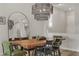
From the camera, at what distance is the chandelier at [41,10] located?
89cm

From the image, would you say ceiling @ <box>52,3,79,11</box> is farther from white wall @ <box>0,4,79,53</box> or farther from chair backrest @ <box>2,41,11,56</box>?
chair backrest @ <box>2,41,11,56</box>

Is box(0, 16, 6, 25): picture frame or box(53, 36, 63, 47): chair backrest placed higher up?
box(0, 16, 6, 25): picture frame

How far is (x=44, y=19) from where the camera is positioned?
0.90m

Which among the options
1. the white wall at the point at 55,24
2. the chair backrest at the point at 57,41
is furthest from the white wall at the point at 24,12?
the chair backrest at the point at 57,41

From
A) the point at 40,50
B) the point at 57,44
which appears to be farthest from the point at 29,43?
the point at 57,44

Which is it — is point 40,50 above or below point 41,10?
below

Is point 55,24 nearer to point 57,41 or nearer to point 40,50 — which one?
point 57,41

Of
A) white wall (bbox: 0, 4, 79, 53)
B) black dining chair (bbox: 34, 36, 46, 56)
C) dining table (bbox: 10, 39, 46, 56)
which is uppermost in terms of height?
white wall (bbox: 0, 4, 79, 53)

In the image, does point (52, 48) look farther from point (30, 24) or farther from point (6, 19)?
point (6, 19)

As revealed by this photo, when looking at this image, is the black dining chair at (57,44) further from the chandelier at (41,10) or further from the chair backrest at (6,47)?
the chair backrest at (6,47)

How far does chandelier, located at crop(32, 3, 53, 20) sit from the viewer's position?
0.89 m

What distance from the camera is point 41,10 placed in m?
0.90

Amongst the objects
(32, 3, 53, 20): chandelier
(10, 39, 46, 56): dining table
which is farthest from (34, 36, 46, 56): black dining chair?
(32, 3, 53, 20): chandelier

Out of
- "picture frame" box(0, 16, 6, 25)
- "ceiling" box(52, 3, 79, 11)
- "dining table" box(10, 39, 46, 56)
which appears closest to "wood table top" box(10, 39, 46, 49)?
"dining table" box(10, 39, 46, 56)
